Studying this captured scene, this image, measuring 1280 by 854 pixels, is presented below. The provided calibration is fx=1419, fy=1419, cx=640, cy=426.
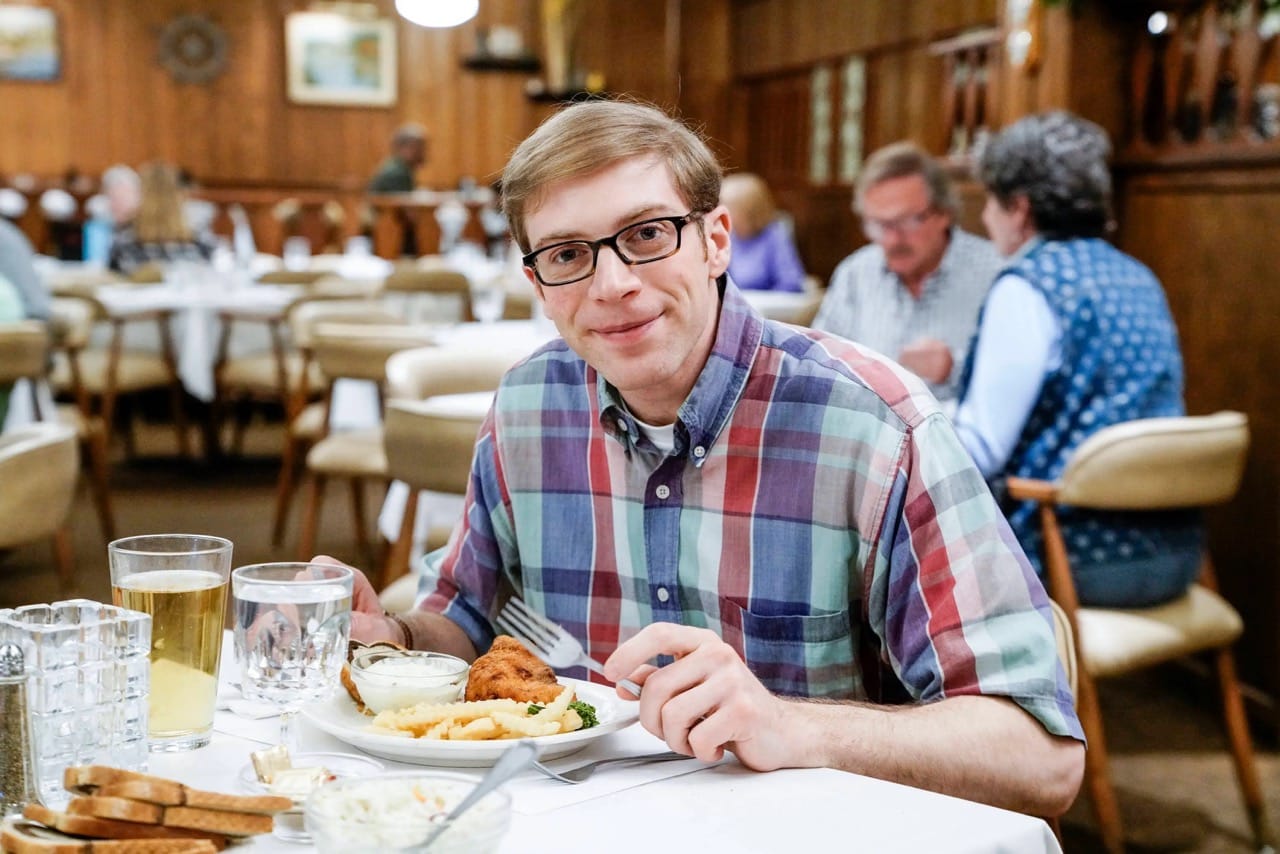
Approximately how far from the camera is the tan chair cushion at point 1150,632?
2887 mm

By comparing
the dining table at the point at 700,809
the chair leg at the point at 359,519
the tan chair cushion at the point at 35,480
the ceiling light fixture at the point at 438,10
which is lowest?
the chair leg at the point at 359,519

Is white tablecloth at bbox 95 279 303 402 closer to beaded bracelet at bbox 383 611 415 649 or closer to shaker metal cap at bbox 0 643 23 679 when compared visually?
beaded bracelet at bbox 383 611 415 649

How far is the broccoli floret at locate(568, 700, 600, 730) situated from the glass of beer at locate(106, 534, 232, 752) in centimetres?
30

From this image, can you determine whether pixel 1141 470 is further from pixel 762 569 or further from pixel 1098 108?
pixel 1098 108

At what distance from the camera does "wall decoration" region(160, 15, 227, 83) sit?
1280 centimetres

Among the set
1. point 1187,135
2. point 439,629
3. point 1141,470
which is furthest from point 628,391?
point 1187,135

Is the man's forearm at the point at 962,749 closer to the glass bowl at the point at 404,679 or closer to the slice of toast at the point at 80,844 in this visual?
the glass bowl at the point at 404,679

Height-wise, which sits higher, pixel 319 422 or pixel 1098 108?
pixel 1098 108

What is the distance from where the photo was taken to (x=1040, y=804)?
4.49 ft

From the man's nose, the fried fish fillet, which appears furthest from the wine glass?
the man's nose

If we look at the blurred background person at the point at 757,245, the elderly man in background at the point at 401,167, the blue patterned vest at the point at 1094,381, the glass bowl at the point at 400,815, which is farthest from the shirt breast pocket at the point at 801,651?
the elderly man in background at the point at 401,167

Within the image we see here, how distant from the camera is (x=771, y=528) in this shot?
5.09 feet

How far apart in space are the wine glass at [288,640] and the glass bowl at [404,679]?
0.14 feet

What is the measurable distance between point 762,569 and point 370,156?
12.6 metres
